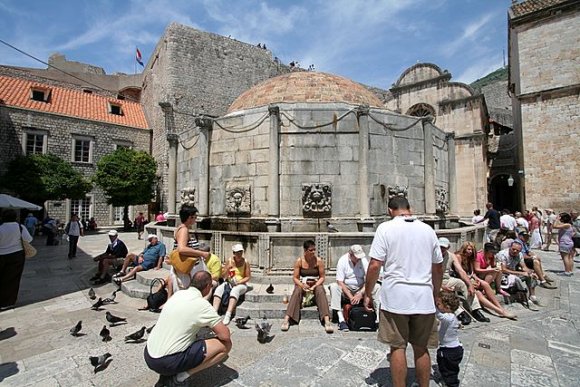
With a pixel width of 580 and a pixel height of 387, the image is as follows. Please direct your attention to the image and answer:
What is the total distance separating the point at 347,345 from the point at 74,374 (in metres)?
3.46

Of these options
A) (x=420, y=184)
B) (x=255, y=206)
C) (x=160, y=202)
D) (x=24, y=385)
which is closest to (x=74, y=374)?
(x=24, y=385)

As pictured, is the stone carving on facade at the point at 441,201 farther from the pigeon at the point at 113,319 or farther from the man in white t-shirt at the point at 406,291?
the pigeon at the point at 113,319

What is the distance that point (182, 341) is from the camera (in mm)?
3041

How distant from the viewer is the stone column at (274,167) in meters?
7.73

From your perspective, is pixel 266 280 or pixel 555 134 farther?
pixel 555 134

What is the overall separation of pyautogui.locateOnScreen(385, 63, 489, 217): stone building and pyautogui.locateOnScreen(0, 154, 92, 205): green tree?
24932 mm

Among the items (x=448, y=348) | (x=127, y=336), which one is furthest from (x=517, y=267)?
(x=127, y=336)

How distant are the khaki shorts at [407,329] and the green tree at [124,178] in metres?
27.5

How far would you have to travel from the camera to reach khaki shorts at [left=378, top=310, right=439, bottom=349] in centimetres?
283

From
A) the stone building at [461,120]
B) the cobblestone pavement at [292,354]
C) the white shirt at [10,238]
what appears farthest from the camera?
the stone building at [461,120]

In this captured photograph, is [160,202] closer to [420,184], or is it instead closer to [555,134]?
[420,184]

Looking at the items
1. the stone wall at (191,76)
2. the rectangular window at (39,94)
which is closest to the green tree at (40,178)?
the rectangular window at (39,94)

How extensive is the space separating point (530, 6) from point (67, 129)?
126 feet

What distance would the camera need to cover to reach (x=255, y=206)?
27.1ft
